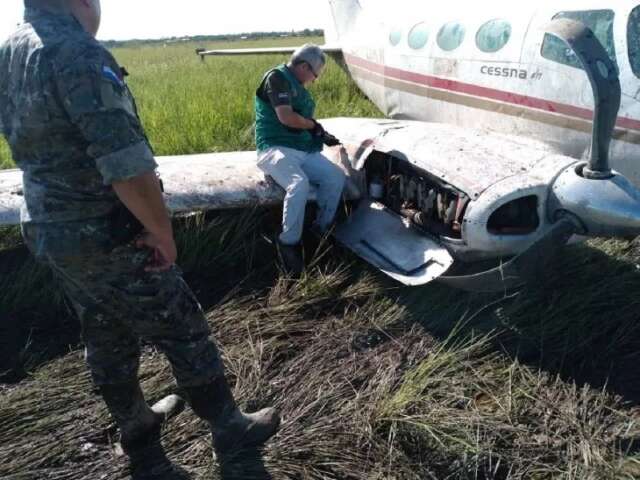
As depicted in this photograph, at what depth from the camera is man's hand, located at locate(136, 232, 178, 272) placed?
230cm

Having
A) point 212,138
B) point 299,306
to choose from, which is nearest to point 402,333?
point 299,306

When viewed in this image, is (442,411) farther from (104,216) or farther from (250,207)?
(250,207)

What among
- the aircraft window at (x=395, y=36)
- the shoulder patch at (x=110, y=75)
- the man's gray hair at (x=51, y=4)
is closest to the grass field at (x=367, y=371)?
the shoulder patch at (x=110, y=75)

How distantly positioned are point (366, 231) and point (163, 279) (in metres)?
2.46

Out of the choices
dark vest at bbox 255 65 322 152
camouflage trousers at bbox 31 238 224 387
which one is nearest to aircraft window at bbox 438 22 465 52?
dark vest at bbox 255 65 322 152

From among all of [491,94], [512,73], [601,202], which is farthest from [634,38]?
[601,202]

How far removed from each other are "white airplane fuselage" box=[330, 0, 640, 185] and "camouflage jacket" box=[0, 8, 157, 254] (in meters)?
2.62

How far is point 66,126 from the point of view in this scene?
6.91 ft

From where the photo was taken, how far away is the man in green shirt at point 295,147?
4566mm

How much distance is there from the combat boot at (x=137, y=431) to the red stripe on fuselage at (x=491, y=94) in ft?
11.7

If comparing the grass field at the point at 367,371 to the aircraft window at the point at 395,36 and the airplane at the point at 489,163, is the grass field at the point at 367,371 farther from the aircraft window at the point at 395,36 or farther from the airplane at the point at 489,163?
the aircraft window at the point at 395,36

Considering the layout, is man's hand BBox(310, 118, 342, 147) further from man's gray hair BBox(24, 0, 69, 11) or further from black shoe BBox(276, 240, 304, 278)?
man's gray hair BBox(24, 0, 69, 11)

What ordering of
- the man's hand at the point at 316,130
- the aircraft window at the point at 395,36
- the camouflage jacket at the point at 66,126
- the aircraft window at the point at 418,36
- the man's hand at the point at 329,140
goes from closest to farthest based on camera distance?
1. the camouflage jacket at the point at 66,126
2. the man's hand at the point at 316,130
3. the man's hand at the point at 329,140
4. the aircraft window at the point at 418,36
5. the aircraft window at the point at 395,36

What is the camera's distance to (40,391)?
3320mm
